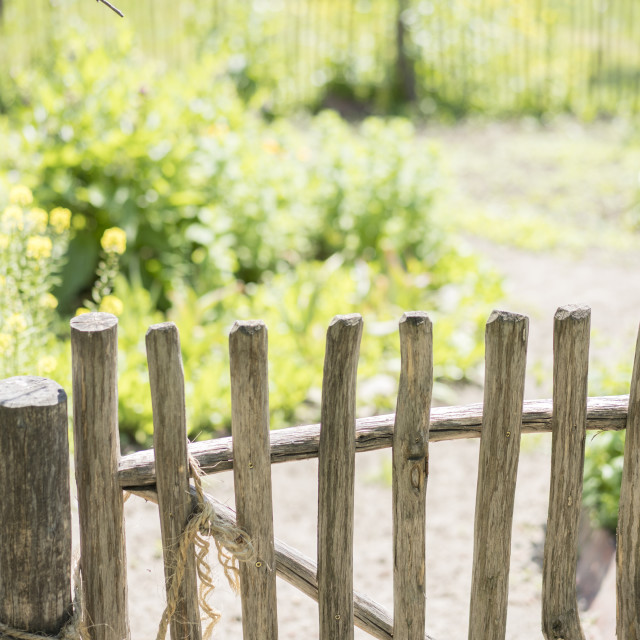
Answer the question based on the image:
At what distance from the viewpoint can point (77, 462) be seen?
1599 millimetres

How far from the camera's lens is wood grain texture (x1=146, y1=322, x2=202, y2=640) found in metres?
1.56

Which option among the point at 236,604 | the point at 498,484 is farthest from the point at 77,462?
the point at 236,604

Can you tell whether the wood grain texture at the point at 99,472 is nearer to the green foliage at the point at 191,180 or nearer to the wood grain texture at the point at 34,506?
the wood grain texture at the point at 34,506

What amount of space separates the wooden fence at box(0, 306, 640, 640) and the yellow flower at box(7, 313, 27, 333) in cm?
71

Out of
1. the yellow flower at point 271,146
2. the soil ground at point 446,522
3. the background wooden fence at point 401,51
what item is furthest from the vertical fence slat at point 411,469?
the background wooden fence at point 401,51

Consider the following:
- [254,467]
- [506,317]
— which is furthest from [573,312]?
[254,467]

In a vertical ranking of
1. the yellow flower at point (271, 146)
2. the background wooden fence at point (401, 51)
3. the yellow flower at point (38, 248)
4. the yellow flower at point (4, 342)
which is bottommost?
the yellow flower at point (4, 342)

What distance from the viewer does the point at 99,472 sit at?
5.24ft

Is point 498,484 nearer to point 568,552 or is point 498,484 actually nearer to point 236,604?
point 568,552

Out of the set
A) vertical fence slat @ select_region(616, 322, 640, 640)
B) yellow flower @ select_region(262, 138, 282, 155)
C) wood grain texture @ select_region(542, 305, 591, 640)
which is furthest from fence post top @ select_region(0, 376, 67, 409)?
yellow flower @ select_region(262, 138, 282, 155)

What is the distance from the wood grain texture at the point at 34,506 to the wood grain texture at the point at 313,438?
0.15 m

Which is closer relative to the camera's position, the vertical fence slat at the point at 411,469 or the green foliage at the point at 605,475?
the vertical fence slat at the point at 411,469

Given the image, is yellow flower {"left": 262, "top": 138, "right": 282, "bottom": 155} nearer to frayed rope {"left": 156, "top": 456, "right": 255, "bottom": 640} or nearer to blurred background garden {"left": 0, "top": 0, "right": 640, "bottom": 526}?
blurred background garden {"left": 0, "top": 0, "right": 640, "bottom": 526}

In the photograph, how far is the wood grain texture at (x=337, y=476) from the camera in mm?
1630
